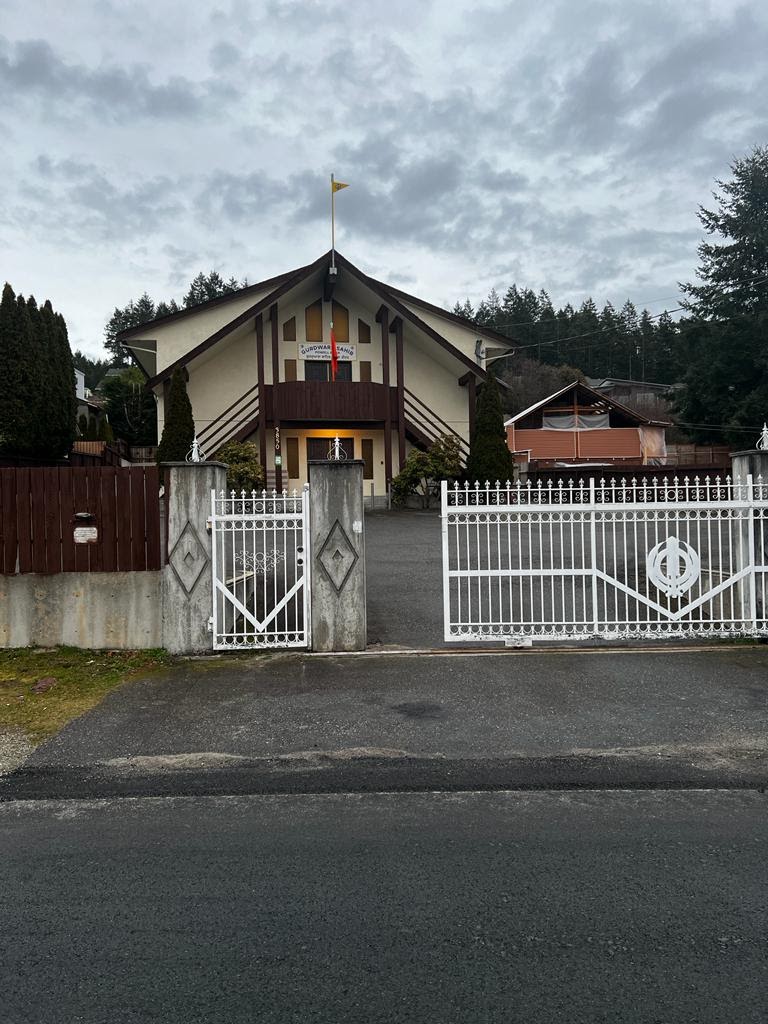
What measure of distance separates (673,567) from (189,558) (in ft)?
18.1

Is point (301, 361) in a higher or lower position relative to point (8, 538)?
higher

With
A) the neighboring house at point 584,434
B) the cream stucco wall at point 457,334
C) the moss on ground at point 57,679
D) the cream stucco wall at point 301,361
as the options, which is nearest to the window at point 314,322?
the cream stucco wall at point 301,361

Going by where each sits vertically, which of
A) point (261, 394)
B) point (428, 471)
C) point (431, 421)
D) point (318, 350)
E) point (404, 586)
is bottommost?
point (404, 586)

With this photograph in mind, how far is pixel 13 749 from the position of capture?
18.1ft

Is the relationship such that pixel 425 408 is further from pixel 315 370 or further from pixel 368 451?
pixel 315 370

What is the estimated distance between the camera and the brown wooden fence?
8.22 meters

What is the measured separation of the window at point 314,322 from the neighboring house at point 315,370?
0.14ft

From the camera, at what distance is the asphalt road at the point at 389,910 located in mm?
2623

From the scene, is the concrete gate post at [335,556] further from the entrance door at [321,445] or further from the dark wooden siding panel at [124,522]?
the entrance door at [321,445]

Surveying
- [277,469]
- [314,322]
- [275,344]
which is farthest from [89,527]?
[314,322]

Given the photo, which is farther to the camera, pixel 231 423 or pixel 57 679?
pixel 231 423

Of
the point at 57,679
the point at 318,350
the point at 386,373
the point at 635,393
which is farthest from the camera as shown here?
the point at 635,393

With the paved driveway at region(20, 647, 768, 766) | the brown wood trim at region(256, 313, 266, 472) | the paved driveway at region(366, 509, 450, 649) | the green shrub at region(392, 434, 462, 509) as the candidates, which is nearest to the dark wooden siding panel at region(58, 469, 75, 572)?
the paved driveway at region(20, 647, 768, 766)

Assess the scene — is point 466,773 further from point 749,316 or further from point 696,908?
point 749,316
